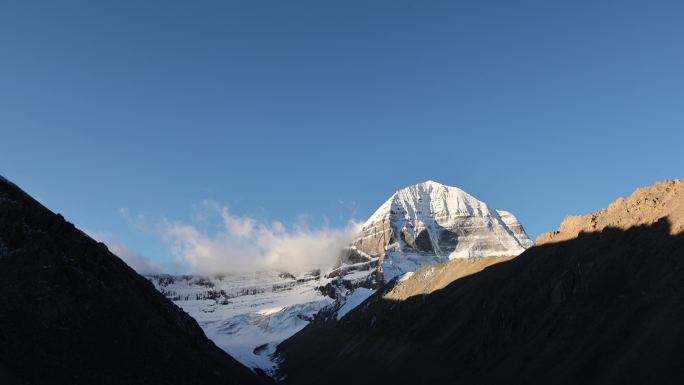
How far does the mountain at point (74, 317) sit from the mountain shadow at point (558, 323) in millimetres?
43698

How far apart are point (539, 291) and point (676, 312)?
36.3m

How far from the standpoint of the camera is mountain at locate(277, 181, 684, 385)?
200 ft

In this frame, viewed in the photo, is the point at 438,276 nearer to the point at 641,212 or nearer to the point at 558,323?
the point at 641,212

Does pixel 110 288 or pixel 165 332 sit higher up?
pixel 110 288

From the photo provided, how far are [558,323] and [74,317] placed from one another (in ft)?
212

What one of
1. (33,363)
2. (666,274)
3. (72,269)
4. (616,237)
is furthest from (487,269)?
(33,363)

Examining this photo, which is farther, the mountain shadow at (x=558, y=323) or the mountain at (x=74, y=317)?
the mountain shadow at (x=558, y=323)

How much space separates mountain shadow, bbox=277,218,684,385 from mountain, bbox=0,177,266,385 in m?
43.7

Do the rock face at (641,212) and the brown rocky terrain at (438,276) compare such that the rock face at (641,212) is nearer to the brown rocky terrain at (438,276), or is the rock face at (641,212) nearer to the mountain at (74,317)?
the brown rocky terrain at (438,276)

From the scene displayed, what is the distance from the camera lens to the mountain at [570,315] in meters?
60.8

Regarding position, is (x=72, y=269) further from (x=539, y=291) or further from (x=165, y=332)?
(x=539, y=291)

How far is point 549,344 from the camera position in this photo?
255 ft

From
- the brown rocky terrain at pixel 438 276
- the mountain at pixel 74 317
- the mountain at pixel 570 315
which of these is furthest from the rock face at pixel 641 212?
the mountain at pixel 74 317

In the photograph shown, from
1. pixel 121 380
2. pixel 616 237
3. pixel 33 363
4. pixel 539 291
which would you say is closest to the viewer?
pixel 33 363
